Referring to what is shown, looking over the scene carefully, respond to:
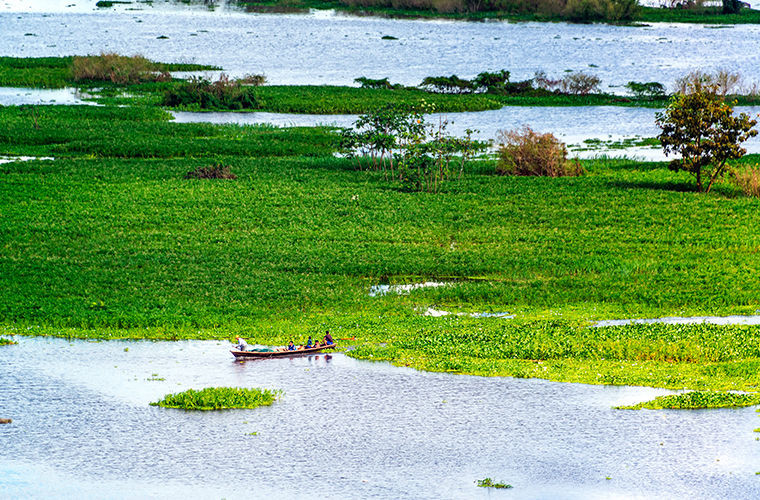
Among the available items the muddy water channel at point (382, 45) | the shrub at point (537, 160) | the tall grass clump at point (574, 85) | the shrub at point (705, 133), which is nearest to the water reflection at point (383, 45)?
the muddy water channel at point (382, 45)

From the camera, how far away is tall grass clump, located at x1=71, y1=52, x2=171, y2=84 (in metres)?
89.6

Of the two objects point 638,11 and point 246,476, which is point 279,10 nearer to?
point 638,11

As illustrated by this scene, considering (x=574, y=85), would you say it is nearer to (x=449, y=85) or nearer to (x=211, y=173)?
(x=449, y=85)

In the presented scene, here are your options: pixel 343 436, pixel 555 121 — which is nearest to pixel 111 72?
pixel 555 121

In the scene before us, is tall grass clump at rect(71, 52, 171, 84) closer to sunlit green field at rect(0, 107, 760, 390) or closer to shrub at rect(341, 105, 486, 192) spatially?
sunlit green field at rect(0, 107, 760, 390)

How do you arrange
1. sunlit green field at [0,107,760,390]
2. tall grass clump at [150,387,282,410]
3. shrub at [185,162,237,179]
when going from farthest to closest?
shrub at [185,162,237,179] < sunlit green field at [0,107,760,390] < tall grass clump at [150,387,282,410]

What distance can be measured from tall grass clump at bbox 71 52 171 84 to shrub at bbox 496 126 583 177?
4647cm

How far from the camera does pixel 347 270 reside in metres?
32.6

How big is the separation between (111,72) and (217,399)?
73187 millimetres

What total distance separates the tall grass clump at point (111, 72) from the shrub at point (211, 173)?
141ft

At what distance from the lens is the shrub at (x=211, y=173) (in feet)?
158

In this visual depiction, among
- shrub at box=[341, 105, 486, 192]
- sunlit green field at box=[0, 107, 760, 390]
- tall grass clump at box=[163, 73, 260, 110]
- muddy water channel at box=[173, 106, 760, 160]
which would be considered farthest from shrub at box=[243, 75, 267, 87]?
sunlit green field at box=[0, 107, 760, 390]

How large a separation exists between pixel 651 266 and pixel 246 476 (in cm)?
1852

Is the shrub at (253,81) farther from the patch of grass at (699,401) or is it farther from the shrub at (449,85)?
the patch of grass at (699,401)
